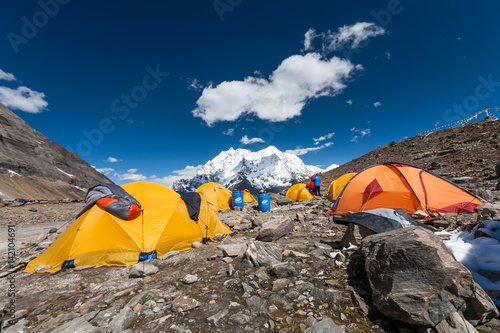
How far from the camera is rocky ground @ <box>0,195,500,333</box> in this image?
2695 millimetres

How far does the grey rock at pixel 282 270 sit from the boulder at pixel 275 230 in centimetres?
237

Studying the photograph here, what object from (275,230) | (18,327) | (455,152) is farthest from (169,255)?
(455,152)

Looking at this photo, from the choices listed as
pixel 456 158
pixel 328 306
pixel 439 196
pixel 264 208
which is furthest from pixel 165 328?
pixel 456 158

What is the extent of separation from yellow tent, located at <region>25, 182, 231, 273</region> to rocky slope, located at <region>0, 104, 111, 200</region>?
43367mm

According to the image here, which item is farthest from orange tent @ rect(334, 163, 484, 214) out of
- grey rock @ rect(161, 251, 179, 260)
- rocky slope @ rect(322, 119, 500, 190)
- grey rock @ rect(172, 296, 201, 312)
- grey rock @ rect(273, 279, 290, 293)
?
grey rock @ rect(172, 296, 201, 312)

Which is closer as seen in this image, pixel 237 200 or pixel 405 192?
pixel 405 192

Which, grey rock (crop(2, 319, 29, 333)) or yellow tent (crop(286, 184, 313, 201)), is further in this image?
yellow tent (crop(286, 184, 313, 201))

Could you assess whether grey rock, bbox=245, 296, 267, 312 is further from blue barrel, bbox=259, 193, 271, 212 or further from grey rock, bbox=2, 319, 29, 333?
blue barrel, bbox=259, 193, 271, 212

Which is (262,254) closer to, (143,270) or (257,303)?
(257,303)

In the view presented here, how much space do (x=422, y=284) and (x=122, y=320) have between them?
155 inches

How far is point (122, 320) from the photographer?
9.22ft

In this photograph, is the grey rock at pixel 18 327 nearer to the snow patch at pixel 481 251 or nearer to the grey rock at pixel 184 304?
the grey rock at pixel 184 304

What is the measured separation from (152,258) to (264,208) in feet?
29.6

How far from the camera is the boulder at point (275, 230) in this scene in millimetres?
6246
